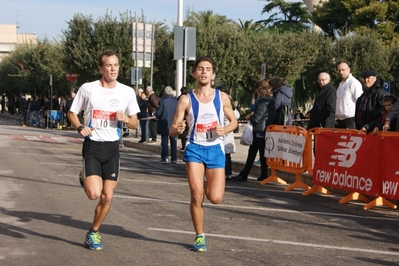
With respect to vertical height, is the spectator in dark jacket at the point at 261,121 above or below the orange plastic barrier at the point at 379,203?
above

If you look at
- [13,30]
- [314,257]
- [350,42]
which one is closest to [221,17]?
[350,42]

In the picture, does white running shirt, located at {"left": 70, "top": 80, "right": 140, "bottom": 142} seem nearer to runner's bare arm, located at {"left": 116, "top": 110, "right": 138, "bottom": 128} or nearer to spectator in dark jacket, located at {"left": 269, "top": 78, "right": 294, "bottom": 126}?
runner's bare arm, located at {"left": 116, "top": 110, "right": 138, "bottom": 128}

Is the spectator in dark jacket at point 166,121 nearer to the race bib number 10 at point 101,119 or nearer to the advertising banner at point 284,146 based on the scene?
the advertising banner at point 284,146

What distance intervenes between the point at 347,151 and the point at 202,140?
4.87 metres

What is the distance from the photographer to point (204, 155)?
7.21 m

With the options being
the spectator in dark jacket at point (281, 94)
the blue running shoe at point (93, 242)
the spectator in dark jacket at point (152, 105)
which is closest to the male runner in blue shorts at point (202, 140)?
the blue running shoe at point (93, 242)

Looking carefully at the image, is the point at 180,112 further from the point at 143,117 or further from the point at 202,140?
the point at 143,117

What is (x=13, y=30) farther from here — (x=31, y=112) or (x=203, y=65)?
(x=203, y=65)

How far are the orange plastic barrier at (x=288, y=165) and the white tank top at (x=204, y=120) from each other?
591 cm

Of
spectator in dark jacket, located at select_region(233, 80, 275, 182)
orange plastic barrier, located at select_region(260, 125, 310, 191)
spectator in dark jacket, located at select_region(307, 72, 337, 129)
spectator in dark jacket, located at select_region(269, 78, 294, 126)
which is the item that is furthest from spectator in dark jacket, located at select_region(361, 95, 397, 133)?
spectator in dark jacket, located at select_region(233, 80, 275, 182)

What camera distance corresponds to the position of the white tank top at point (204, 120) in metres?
7.21

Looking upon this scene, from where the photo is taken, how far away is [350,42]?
46625mm

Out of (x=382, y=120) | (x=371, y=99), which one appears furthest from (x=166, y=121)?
(x=382, y=120)

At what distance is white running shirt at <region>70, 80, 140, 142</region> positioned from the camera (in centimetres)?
721
